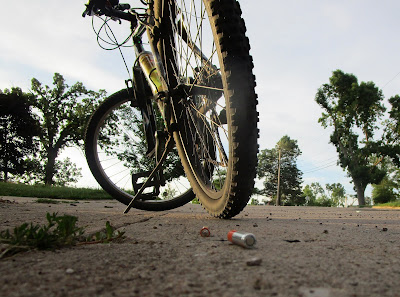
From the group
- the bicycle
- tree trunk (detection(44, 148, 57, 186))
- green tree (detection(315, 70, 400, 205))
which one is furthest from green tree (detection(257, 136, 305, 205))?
the bicycle

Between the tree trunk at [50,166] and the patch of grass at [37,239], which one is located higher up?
the tree trunk at [50,166]

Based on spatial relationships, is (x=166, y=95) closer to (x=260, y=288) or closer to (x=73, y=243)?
(x=73, y=243)

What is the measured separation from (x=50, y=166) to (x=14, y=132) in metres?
4.35

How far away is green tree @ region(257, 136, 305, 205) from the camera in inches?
2098

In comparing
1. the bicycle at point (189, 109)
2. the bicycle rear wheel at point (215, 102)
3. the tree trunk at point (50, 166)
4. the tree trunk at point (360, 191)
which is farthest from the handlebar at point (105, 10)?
the tree trunk at point (360, 191)

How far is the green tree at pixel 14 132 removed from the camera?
2727cm

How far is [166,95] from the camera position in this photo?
262 cm

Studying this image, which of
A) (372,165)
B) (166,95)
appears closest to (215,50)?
(166,95)

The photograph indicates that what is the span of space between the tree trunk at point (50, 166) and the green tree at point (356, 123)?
27564mm

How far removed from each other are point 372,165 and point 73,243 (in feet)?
114

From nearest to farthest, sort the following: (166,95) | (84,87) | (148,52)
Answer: (166,95) → (148,52) → (84,87)

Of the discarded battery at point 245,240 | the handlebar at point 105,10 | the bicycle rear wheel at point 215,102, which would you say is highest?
the handlebar at point 105,10

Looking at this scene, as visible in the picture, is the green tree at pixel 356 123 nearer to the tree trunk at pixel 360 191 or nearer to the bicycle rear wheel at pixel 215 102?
the tree trunk at pixel 360 191

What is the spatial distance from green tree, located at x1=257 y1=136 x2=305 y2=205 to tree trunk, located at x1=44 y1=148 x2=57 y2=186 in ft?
106
